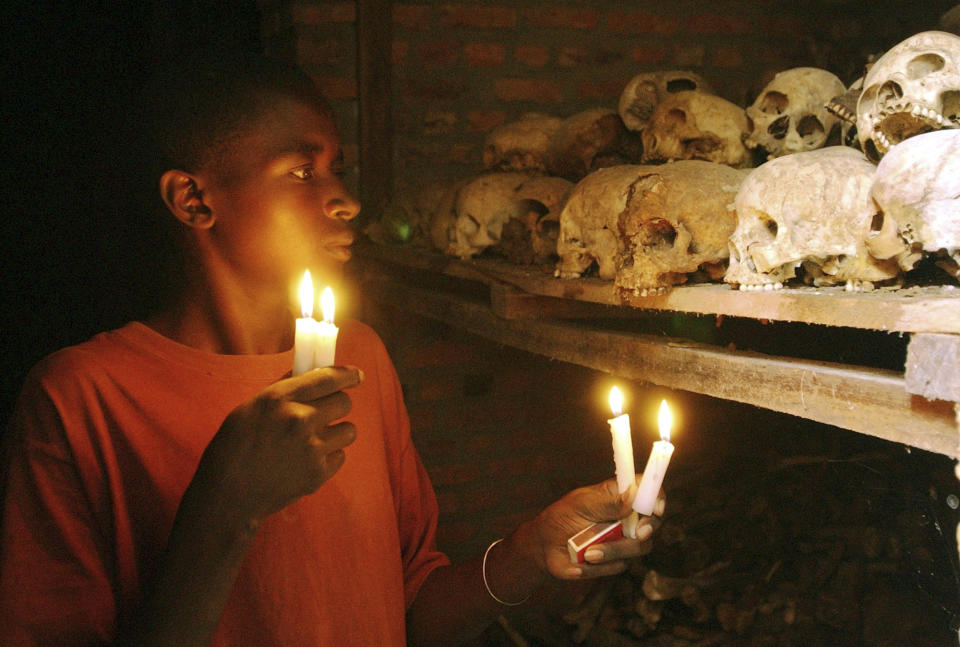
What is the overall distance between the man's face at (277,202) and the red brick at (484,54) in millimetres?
2399

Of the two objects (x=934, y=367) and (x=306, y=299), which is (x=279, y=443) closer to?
(x=306, y=299)

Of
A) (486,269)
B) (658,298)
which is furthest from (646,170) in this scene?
(486,269)

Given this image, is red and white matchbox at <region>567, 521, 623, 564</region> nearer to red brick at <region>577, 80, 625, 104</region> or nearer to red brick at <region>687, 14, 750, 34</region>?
red brick at <region>577, 80, 625, 104</region>

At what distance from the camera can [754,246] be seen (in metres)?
1.64

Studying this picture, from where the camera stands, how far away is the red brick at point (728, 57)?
4.37 meters

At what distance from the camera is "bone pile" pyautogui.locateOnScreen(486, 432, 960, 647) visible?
8.09ft

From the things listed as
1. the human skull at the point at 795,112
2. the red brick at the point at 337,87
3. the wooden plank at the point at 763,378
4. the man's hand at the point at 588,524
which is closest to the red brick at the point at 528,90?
the red brick at the point at 337,87

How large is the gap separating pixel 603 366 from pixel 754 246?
633 millimetres

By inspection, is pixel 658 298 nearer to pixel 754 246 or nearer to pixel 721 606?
pixel 754 246

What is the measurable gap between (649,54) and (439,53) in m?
1.18

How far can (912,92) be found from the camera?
5.14 feet

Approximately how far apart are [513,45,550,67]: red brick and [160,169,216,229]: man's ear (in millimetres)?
2691

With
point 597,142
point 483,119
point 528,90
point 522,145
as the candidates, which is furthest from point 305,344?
point 528,90

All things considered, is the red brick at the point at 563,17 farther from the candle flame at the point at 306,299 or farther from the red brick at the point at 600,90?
the candle flame at the point at 306,299
